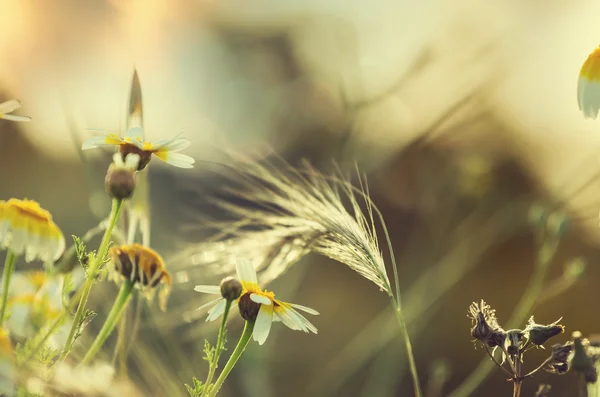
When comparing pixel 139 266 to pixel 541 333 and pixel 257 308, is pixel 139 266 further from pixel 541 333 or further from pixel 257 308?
pixel 541 333

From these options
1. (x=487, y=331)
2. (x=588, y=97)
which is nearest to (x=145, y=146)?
(x=487, y=331)

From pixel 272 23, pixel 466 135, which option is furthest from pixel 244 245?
pixel 272 23

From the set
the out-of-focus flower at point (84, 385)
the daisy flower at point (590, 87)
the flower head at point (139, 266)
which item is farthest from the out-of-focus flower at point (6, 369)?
the daisy flower at point (590, 87)

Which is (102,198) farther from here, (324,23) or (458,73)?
(324,23)

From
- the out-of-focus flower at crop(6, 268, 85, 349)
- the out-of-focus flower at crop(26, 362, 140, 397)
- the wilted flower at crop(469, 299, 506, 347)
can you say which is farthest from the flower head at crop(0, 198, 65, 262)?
the wilted flower at crop(469, 299, 506, 347)

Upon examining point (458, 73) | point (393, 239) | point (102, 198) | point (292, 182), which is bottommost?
point (393, 239)
